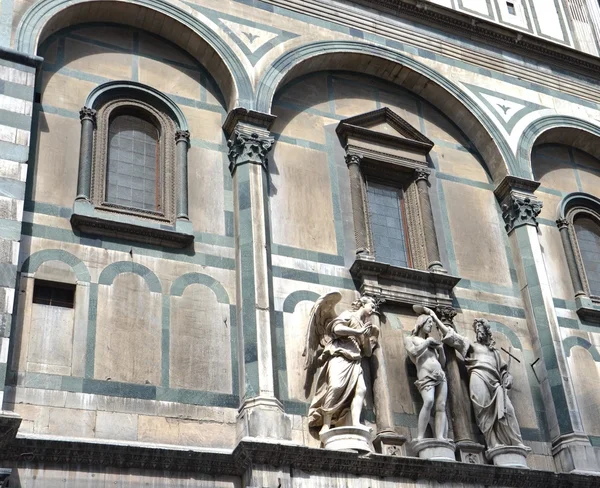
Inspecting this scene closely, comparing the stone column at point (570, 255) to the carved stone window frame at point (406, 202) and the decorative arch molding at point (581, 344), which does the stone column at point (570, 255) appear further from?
the carved stone window frame at point (406, 202)

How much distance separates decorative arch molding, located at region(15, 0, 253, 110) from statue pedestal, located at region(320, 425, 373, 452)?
4751 millimetres

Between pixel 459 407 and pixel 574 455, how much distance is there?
1615 mm

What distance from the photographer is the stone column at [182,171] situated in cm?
1260

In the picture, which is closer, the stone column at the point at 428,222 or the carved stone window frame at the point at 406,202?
the carved stone window frame at the point at 406,202

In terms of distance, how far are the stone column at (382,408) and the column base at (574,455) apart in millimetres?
2354

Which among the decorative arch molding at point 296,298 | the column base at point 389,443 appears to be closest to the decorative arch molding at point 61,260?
the decorative arch molding at point 296,298

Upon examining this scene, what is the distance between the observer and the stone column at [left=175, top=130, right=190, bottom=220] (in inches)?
496

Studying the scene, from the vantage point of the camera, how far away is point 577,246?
15492mm

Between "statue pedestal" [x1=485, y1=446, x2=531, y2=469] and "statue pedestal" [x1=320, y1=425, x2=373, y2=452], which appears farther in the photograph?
"statue pedestal" [x1=485, y1=446, x2=531, y2=469]

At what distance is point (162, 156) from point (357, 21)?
14.6 ft

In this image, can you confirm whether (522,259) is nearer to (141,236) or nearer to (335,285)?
(335,285)

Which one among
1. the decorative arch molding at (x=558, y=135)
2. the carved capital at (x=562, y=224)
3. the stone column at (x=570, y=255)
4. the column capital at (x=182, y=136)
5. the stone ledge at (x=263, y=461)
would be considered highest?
the decorative arch molding at (x=558, y=135)

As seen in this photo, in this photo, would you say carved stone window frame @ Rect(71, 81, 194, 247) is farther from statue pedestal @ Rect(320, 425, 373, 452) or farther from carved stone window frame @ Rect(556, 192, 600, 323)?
carved stone window frame @ Rect(556, 192, 600, 323)

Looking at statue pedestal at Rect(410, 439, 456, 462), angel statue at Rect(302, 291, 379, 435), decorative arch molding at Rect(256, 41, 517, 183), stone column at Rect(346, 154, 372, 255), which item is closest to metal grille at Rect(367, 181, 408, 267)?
stone column at Rect(346, 154, 372, 255)
